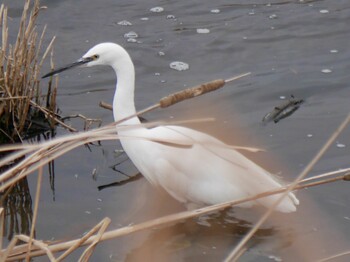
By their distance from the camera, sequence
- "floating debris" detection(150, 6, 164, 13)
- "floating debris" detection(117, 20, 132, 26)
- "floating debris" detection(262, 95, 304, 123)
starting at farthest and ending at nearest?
"floating debris" detection(150, 6, 164, 13) < "floating debris" detection(117, 20, 132, 26) < "floating debris" detection(262, 95, 304, 123)

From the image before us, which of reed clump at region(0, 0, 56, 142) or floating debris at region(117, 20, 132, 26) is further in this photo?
floating debris at region(117, 20, 132, 26)

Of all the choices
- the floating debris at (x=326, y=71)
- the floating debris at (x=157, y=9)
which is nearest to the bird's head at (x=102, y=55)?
the floating debris at (x=326, y=71)

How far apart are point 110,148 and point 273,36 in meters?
2.31

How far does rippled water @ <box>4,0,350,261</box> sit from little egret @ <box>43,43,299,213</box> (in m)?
0.20

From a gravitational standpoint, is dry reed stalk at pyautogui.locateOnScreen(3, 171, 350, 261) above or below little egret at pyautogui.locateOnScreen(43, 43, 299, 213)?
above

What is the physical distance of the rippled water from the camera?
14.0ft

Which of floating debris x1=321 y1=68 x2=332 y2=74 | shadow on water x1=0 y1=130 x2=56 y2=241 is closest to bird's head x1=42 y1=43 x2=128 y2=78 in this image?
shadow on water x1=0 y1=130 x2=56 y2=241

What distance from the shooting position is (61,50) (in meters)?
6.73

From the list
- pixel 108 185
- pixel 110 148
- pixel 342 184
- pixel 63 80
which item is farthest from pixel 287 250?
pixel 63 80

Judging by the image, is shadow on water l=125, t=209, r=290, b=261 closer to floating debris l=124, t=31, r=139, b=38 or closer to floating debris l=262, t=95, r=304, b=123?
floating debris l=262, t=95, r=304, b=123

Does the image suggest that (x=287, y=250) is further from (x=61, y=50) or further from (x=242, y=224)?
(x=61, y=50)

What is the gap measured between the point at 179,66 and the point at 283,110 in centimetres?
120

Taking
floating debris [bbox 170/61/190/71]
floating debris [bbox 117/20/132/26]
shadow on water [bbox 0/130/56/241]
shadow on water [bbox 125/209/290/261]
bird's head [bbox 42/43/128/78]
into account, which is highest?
bird's head [bbox 42/43/128/78]

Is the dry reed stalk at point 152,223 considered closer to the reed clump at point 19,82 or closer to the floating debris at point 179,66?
the reed clump at point 19,82
